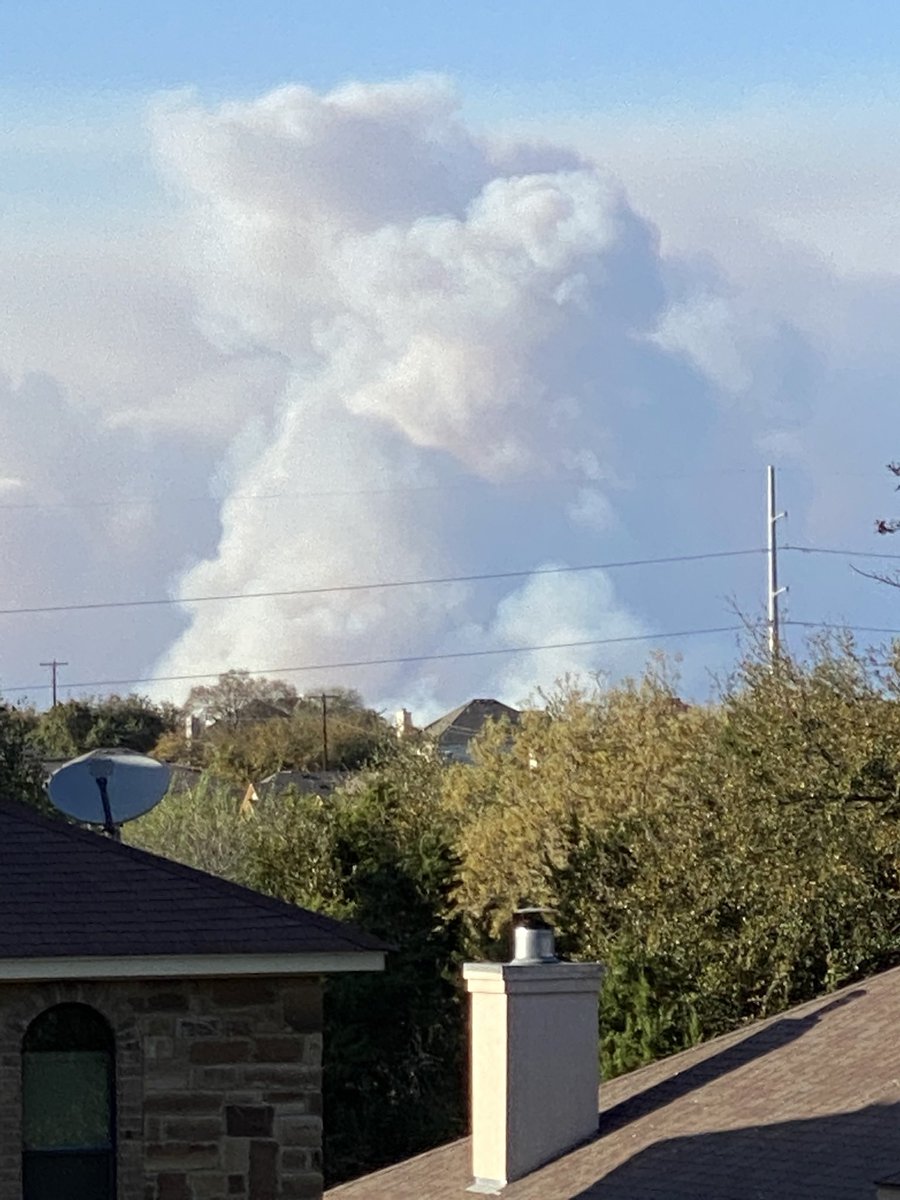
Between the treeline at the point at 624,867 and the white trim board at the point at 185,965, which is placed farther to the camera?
the treeline at the point at 624,867

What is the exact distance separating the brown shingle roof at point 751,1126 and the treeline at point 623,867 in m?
7.25

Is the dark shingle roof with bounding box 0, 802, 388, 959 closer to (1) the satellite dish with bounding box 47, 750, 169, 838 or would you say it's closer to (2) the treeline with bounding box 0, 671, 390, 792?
(1) the satellite dish with bounding box 47, 750, 169, 838

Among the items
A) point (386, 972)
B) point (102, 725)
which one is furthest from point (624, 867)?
point (102, 725)

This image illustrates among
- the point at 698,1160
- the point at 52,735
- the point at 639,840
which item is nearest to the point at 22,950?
the point at 698,1160

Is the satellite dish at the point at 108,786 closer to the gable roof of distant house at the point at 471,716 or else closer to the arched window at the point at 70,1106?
the arched window at the point at 70,1106

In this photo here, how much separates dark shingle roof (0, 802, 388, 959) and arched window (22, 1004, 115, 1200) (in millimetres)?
538

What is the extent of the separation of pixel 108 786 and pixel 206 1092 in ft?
A: 12.2

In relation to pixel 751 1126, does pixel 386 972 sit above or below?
above

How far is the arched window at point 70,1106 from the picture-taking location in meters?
13.9

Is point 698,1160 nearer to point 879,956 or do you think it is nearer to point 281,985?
point 281,985

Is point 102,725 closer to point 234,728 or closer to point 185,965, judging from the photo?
point 234,728

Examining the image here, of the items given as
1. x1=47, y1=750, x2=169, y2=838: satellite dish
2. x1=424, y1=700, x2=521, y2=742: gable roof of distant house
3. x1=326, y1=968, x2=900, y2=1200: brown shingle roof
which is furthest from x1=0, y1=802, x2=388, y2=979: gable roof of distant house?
x1=424, y1=700, x2=521, y2=742: gable roof of distant house

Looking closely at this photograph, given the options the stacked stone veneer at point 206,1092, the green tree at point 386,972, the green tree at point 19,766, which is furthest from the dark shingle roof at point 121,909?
the green tree at point 19,766

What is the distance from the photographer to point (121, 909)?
14109 mm
